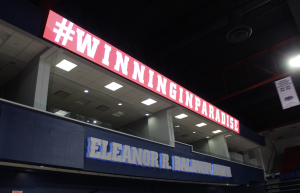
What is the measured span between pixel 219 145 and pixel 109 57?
16.2 meters

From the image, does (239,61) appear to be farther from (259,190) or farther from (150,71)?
(259,190)

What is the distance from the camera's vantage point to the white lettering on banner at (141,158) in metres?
10.4

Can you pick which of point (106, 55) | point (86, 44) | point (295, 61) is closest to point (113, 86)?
point (106, 55)

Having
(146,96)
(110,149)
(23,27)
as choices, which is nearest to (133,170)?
(110,149)

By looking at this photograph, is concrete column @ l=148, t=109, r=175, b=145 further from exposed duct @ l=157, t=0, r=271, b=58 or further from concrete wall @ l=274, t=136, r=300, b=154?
concrete wall @ l=274, t=136, r=300, b=154

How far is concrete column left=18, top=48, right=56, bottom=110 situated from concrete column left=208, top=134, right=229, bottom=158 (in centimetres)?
1807

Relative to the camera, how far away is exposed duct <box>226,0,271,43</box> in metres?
13.8

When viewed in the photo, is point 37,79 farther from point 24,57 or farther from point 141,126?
point 141,126

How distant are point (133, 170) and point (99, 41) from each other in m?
6.44

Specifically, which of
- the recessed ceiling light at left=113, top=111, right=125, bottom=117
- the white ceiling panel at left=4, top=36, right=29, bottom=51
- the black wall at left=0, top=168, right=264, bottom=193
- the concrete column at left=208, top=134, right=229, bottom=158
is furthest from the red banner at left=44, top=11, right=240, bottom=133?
the concrete column at left=208, top=134, right=229, bottom=158

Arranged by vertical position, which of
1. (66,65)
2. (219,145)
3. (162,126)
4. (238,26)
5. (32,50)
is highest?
(238,26)

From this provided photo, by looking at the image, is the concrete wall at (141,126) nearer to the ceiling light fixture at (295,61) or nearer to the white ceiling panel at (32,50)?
the white ceiling panel at (32,50)

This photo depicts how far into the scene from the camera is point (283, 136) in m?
36.1

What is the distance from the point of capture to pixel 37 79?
1030cm
